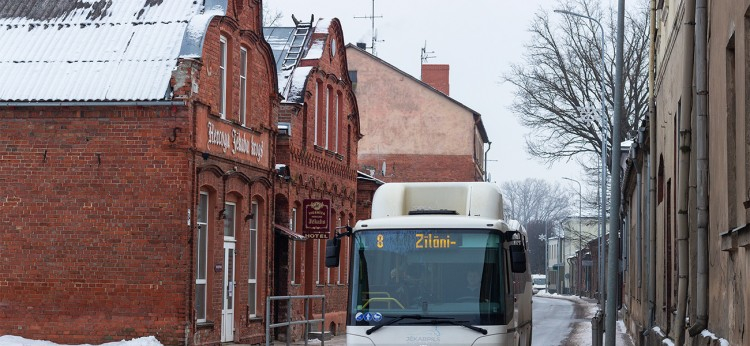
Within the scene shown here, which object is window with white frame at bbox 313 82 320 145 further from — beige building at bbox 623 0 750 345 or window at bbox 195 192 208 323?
beige building at bbox 623 0 750 345

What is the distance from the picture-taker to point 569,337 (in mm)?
34844

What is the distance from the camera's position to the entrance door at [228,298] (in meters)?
25.6

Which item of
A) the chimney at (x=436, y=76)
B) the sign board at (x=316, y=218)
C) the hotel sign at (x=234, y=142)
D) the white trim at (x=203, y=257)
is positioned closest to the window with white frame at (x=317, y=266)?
the sign board at (x=316, y=218)

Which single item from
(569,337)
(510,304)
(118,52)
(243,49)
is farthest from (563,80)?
(510,304)

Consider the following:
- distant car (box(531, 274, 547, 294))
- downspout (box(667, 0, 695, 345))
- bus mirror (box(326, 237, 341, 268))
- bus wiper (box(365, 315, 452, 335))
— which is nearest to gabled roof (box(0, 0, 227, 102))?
bus mirror (box(326, 237, 341, 268))

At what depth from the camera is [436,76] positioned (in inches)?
2608

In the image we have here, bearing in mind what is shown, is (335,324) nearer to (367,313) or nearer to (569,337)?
(569,337)

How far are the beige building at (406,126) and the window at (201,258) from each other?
3197 cm

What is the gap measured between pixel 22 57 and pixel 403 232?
40.3 feet

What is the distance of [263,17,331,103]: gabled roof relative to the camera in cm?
3200

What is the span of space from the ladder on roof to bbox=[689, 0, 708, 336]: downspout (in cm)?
2128

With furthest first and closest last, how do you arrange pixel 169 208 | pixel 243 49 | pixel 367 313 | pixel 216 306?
pixel 243 49
pixel 216 306
pixel 169 208
pixel 367 313

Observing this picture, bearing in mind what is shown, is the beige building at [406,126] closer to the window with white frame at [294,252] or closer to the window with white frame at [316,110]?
the window with white frame at [316,110]

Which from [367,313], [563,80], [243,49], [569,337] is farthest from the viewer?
[563,80]
